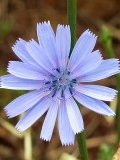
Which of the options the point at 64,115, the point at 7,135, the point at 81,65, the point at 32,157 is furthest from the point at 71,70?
the point at 7,135

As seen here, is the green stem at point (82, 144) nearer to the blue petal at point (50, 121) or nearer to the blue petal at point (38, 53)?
the blue petal at point (50, 121)

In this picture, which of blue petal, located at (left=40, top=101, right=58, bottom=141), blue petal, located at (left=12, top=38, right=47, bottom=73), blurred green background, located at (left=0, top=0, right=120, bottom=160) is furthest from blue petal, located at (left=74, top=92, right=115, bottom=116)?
blurred green background, located at (left=0, top=0, right=120, bottom=160)

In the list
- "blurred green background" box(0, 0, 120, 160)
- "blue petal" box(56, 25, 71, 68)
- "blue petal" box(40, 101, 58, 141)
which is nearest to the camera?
"blue petal" box(56, 25, 71, 68)

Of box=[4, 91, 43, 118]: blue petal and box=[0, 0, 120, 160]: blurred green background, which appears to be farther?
box=[0, 0, 120, 160]: blurred green background

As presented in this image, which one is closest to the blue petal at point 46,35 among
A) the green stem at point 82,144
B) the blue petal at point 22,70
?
the blue petal at point 22,70

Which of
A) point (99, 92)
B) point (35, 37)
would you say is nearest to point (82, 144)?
point (99, 92)

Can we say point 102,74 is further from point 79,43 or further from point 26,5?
point 26,5

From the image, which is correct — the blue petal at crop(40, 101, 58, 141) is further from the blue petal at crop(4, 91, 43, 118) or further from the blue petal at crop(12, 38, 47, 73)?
the blue petal at crop(12, 38, 47, 73)
